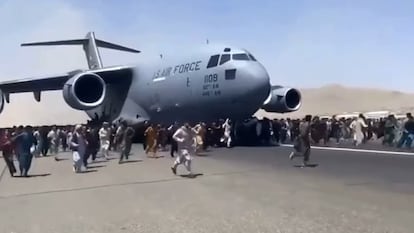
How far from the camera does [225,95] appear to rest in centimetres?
2028

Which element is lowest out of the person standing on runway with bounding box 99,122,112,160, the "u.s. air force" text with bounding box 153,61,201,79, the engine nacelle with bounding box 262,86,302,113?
the person standing on runway with bounding box 99,122,112,160

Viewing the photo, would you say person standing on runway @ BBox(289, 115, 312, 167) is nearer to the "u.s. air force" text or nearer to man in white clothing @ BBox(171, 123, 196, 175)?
man in white clothing @ BBox(171, 123, 196, 175)

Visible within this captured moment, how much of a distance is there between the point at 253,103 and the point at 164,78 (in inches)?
195

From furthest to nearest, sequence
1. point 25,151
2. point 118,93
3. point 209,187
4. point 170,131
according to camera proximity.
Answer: point 118,93, point 170,131, point 25,151, point 209,187

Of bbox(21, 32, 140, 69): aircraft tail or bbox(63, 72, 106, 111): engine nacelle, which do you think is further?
bbox(21, 32, 140, 69): aircraft tail

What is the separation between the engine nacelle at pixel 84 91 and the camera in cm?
2342

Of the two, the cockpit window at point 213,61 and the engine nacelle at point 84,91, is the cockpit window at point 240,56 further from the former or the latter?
the engine nacelle at point 84,91

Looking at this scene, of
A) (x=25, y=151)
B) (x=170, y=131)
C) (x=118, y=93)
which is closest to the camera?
(x=25, y=151)

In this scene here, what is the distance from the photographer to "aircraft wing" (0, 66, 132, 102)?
26.7 meters

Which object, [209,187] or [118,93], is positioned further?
[118,93]

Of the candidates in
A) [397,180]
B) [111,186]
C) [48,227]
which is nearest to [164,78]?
[111,186]

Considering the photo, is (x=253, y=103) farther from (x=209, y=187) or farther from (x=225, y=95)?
(x=209, y=187)

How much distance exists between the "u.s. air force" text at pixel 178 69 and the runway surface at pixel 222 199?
6902 mm

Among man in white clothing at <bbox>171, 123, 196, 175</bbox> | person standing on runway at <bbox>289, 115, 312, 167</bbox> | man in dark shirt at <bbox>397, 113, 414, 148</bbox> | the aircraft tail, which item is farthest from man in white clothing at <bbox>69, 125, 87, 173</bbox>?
the aircraft tail
